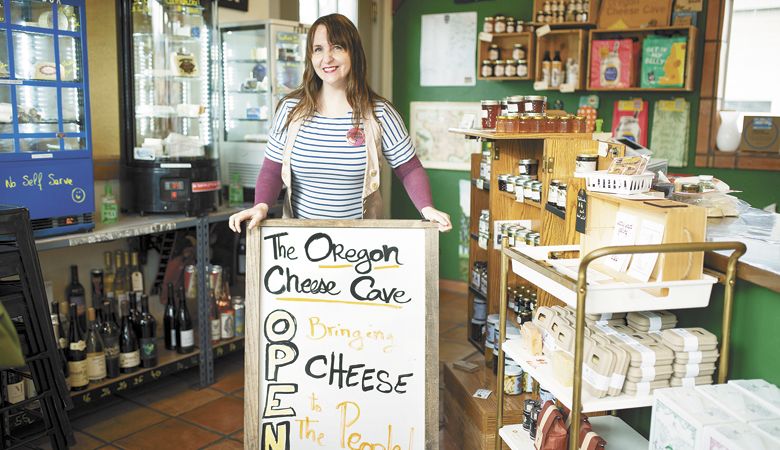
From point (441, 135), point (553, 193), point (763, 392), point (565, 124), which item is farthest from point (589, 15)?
point (763, 392)

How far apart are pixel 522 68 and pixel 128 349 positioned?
11.0 feet

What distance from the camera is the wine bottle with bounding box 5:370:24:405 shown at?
9.82 feet

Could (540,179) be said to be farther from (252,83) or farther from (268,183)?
(252,83)

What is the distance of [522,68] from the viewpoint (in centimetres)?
514

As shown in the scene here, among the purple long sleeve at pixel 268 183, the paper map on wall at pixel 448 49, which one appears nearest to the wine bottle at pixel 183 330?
the purple long sleeve at pixel 268 183

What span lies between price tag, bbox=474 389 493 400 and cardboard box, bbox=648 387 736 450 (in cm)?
108

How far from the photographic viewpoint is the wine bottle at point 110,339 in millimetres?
3381

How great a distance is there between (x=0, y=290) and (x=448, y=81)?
3953mm

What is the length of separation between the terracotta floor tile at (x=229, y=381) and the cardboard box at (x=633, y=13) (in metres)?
3.37

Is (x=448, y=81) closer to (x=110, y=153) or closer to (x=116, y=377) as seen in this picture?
(x=110, y=153)

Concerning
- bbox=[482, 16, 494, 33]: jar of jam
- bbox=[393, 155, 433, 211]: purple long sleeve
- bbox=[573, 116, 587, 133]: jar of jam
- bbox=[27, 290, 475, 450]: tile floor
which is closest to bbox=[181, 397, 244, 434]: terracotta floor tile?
bbox=[27, 290, 475, 450]: tile floor

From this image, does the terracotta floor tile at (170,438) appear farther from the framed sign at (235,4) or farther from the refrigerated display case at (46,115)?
the framed sign at (235,4)

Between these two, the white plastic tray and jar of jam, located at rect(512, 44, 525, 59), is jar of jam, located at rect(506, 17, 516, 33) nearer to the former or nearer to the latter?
jar of jam, located at rect(512, 44, 525, 59)

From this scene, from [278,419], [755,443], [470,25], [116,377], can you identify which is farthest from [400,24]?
[755,443]
